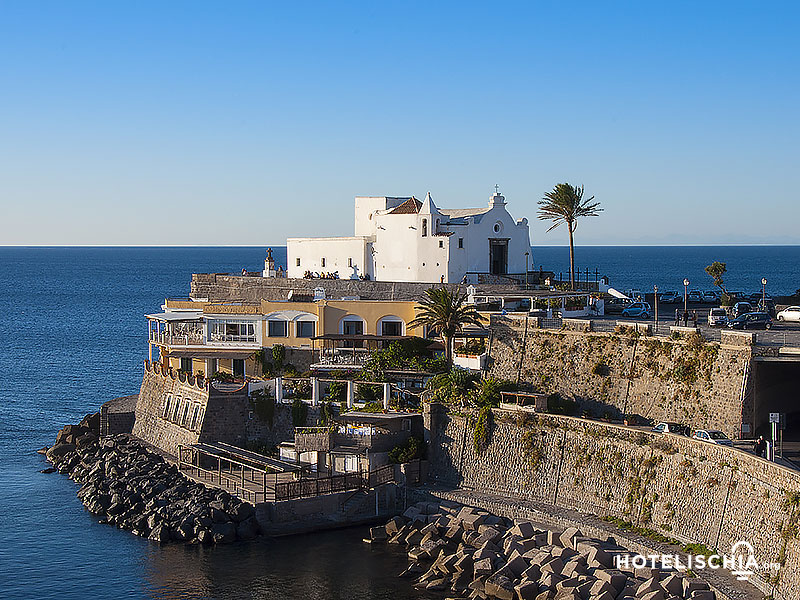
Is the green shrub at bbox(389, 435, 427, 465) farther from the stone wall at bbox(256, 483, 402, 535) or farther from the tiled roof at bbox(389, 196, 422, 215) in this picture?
the tiled roof at bbox(389, 196, 422, 215)

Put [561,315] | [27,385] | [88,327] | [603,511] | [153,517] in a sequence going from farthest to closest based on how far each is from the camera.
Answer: [88,327]
[27,385]
[561,315]
[153,517]
[603,511]

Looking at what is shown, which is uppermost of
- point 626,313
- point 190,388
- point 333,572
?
point 626,313

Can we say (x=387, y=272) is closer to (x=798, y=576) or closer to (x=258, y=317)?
(x=258, y=317)

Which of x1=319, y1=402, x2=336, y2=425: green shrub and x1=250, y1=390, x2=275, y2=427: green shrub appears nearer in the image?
x1=319, y1=402, x2=336, y2=425: green shrub

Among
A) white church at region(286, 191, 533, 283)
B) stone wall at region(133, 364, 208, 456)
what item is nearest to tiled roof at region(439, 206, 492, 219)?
white church at region(286, 191, 533, 283)

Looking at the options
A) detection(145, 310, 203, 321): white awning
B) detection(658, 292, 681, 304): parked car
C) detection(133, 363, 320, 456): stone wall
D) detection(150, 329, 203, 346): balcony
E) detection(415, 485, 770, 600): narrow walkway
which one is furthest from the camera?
detection(658, 292, 681, 304): parked car

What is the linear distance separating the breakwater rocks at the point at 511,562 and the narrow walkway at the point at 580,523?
44 centimetres

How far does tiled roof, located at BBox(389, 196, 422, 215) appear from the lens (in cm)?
6481

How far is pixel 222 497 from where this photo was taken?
44906 millimetres

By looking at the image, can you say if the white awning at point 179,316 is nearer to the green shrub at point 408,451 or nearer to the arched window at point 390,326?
the arched window at point 390,326

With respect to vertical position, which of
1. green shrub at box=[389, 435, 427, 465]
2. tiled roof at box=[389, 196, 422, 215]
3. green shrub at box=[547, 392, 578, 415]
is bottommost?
green shrub at box=[389, 435, 427, 465]

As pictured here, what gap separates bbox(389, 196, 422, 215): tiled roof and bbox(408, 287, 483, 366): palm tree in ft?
43.9

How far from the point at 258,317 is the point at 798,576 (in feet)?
108

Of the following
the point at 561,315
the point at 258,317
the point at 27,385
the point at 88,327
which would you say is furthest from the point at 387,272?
the point at 88,327
